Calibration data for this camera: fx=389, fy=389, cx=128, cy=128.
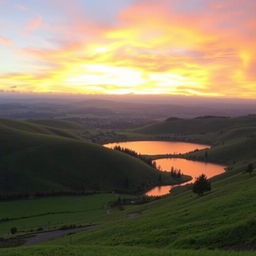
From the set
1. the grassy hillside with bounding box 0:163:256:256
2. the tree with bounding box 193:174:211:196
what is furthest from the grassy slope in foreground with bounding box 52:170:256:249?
the tree with bounding box 193:174:211:196

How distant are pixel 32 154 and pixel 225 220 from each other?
485 feet

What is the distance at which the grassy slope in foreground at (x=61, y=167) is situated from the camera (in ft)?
486

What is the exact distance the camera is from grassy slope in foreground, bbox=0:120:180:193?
148 m

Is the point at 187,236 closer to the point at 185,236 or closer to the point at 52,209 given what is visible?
the point at 185,236

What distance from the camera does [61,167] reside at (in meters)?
166

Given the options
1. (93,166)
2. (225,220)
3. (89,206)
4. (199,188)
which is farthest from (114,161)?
(225,220)

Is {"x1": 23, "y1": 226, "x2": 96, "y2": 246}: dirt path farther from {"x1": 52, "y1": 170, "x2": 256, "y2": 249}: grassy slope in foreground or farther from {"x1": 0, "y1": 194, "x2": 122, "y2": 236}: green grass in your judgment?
{"x1": 0, "y1": 194, "x2": 122, "y2": 236}: green grass

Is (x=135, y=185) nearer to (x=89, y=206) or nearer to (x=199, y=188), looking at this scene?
(x=89, y=206)

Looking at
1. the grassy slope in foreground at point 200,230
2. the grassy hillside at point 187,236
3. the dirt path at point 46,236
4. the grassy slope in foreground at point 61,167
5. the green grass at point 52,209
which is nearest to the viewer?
the grassy hillside at point 187,236

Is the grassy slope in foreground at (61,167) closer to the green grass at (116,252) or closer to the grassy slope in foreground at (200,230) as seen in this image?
the grassy slope in foreground at (200,230)

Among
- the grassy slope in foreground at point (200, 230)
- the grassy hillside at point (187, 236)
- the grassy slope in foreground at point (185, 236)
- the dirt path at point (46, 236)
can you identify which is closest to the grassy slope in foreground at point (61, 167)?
the dirt path at point (46, 236)

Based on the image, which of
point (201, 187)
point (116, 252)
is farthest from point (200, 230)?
point (201, 187)

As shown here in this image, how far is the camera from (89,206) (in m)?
114

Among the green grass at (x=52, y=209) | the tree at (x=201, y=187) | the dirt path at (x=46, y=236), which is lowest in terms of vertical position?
the green grass at (x=52, y=209)
